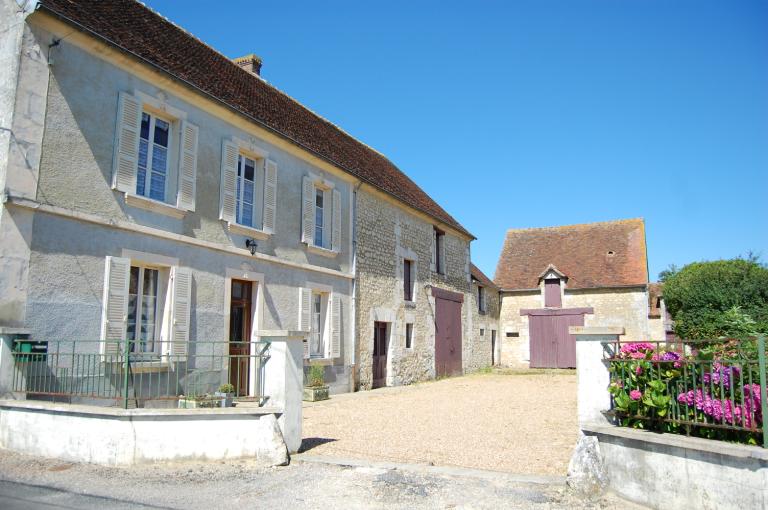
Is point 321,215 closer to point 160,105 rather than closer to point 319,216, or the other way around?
point 319,216

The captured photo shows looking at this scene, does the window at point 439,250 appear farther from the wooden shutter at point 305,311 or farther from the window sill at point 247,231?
the window sill at point 247,231

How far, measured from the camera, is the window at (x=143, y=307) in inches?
332

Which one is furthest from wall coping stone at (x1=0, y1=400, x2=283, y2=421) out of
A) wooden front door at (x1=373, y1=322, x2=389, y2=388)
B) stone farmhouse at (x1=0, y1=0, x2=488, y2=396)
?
wooden front door at (x1=373, y1=322, x2=389, y2=388)

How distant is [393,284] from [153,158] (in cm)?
852

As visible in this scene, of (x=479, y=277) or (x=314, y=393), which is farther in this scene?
(x=479, y=277)

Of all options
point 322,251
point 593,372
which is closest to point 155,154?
point 322,251

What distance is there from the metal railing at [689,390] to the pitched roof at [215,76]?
7800mm

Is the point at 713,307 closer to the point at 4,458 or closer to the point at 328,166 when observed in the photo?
the point at 328,166

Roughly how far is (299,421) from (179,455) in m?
1.30

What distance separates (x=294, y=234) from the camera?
39.2 feet

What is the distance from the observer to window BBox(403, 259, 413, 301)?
673 inches

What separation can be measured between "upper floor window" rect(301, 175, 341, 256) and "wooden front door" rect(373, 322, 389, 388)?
2.96 meters

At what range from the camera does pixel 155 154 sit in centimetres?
898

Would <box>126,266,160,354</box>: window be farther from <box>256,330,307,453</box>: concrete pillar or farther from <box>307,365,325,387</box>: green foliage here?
<box>307,365,325,387</box>: green foliage
